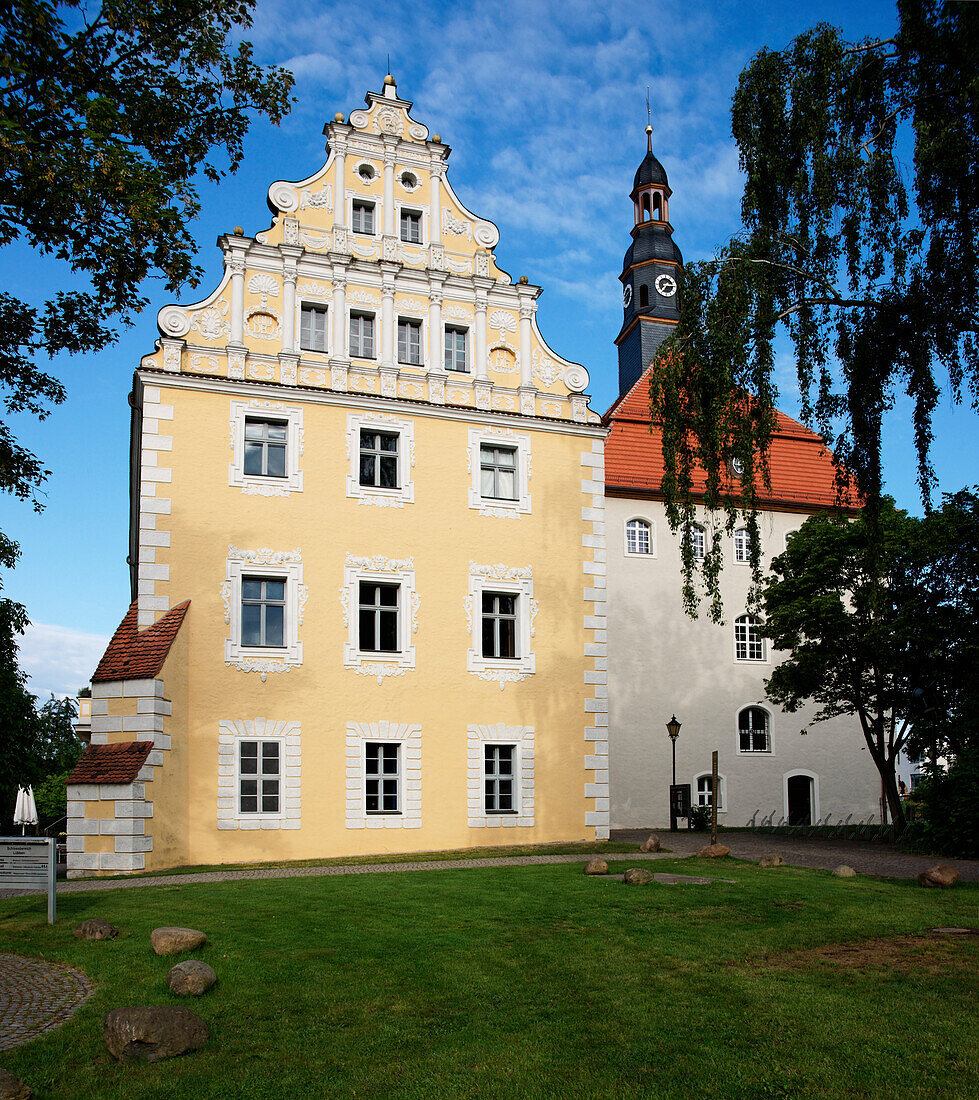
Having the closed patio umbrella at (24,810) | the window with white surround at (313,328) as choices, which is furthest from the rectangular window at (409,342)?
the closed patio umbrella at (24,810)

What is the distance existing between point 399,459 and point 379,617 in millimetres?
3404

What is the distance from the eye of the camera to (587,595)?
24.0m

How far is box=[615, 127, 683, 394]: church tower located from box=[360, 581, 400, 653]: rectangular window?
2179 cm

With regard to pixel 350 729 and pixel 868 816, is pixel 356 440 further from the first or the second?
pixel 868 816

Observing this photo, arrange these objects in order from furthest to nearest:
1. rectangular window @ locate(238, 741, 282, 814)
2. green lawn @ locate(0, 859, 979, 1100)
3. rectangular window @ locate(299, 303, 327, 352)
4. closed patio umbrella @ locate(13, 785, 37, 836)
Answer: closed patio umbrella @ locate(13, 785, 37, 836) < rectangular window @ locate(299, 303, 327, 352) < rectangular window @ locate(238, 741, 282, 814) < green lawn @ locate(0, 859, 979, 1100)

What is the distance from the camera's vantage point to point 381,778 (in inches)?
851

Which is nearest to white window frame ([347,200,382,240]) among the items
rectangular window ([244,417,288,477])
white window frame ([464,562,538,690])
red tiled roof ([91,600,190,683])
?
rectangular window ([244,417,288,477])

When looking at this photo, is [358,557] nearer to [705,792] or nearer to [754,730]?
[705,792]

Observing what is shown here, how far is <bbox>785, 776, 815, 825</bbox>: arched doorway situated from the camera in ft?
115

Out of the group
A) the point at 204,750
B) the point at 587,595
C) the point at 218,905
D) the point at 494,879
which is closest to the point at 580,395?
the point at 587,595

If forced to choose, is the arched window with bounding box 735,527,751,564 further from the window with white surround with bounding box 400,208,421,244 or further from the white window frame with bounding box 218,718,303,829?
the white window frame with bounding box 218,718,303,829

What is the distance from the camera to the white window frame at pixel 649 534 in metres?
34.3

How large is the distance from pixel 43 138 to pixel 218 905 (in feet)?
28.0

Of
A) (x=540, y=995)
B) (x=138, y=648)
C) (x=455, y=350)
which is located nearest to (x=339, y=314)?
(x=455, y=350)
